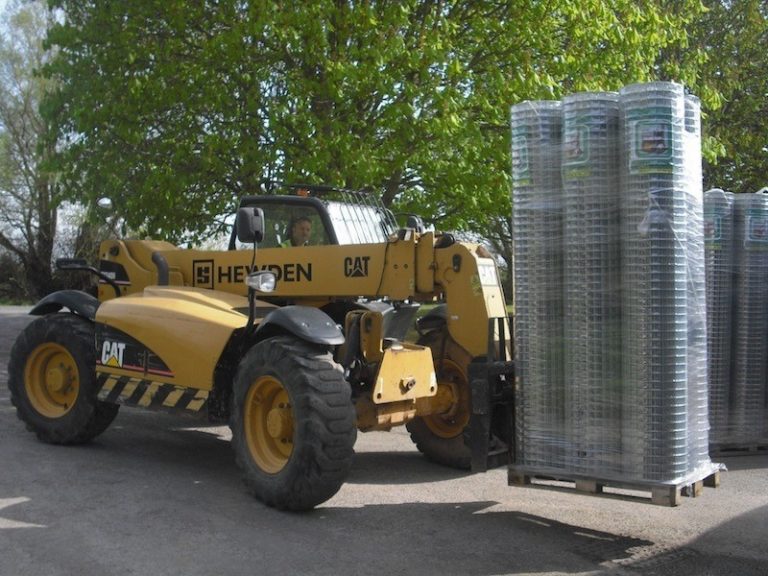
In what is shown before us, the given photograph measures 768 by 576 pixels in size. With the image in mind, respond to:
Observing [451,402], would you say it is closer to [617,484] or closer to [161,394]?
[617,484]

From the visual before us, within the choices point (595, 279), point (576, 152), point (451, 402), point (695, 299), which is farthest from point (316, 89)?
point (695, 299)

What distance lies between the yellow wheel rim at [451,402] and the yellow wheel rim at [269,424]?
1.38 metres

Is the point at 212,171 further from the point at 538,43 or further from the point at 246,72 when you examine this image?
the point at 538,43

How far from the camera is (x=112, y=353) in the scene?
7312mm

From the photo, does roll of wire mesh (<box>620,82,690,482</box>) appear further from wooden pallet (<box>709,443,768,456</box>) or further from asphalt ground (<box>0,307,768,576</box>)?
wooden pallet (<box>709,443,768,456</box>)

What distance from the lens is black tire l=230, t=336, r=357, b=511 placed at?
575 centimetres

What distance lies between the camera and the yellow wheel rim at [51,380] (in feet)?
26.1

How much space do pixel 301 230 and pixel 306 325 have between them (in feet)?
5.60

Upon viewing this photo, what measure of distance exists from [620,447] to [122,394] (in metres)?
4.10

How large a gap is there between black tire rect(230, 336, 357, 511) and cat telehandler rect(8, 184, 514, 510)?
0.01 meters

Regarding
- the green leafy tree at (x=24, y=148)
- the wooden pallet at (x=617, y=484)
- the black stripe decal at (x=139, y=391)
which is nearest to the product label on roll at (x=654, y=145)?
the wooden pallet at (x=617, y=484)

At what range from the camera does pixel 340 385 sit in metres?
5.90

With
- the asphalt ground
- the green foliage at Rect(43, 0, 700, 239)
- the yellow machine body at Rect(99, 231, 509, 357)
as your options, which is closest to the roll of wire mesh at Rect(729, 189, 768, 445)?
the asphalt ground

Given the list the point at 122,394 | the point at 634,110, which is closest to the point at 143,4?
the point at 122,394
